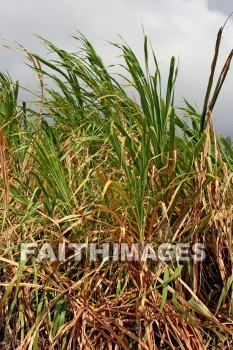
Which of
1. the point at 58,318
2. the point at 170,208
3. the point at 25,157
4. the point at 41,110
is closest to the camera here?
the point at 58,318

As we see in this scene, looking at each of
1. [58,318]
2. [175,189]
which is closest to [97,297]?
[58,318]

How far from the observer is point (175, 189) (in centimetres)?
180

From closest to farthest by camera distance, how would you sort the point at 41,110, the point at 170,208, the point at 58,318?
the point at 58,318 → the point at 170,208 → the point at 41,110

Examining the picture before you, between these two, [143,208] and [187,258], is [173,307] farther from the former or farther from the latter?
[143,208]

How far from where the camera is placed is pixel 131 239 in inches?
64.4

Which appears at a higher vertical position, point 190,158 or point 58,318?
point 190,158

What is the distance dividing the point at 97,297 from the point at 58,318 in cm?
13

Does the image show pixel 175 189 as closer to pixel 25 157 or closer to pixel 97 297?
pixel 97 297

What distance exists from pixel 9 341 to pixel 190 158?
776 mm

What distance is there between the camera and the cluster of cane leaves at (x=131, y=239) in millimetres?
1606

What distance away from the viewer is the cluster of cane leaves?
1606 mm

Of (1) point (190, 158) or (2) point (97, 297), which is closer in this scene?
(2) point (97, 297)

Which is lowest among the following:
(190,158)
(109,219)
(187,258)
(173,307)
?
(173,307)

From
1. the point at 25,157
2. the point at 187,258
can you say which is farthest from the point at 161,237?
the point at 25,157
